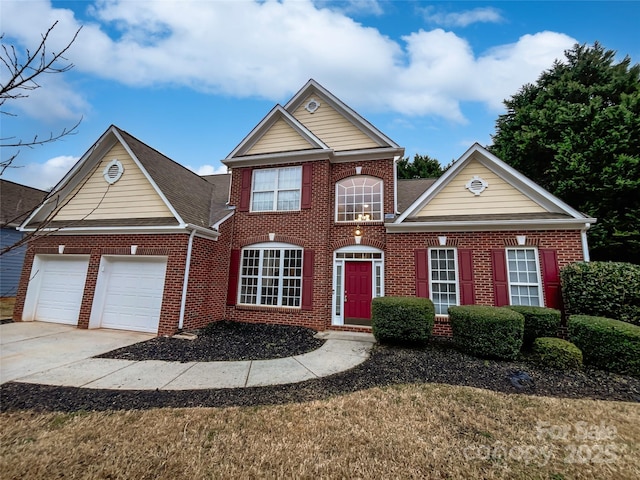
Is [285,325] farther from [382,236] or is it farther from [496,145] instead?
[496,145]

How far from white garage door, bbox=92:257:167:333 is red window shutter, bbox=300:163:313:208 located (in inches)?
199

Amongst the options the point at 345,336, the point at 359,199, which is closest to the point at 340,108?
the point at 359,199

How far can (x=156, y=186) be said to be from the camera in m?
9.36

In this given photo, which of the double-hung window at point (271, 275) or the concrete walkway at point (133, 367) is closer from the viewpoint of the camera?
the concrete walkway at point (133, 367)

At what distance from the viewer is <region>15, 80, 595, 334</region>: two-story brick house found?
8477mm

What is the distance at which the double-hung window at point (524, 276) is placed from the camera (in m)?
8.16

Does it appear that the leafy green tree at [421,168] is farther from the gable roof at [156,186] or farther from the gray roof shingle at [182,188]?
the gable roof at [156,186]

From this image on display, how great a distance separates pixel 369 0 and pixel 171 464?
1207 centimetres

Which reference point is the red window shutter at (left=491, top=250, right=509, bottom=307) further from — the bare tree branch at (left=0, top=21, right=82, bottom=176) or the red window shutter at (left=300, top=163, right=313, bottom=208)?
the bare tree branch at (left=0, top=21, right=82, bottom=176)

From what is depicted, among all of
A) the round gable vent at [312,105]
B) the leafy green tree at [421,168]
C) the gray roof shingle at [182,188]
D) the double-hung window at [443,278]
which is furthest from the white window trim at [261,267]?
the leafy green tree at [421,168]

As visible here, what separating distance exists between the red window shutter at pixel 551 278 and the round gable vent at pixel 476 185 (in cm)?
248

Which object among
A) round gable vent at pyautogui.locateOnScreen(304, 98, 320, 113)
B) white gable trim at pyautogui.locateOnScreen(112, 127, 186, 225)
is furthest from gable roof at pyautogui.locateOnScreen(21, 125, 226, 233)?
round gable vent at pyautogui.locateOnScreen(304, 98, 320, 113)

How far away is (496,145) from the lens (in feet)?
59.9

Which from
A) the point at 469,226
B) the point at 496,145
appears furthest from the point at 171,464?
the point at 496,145
